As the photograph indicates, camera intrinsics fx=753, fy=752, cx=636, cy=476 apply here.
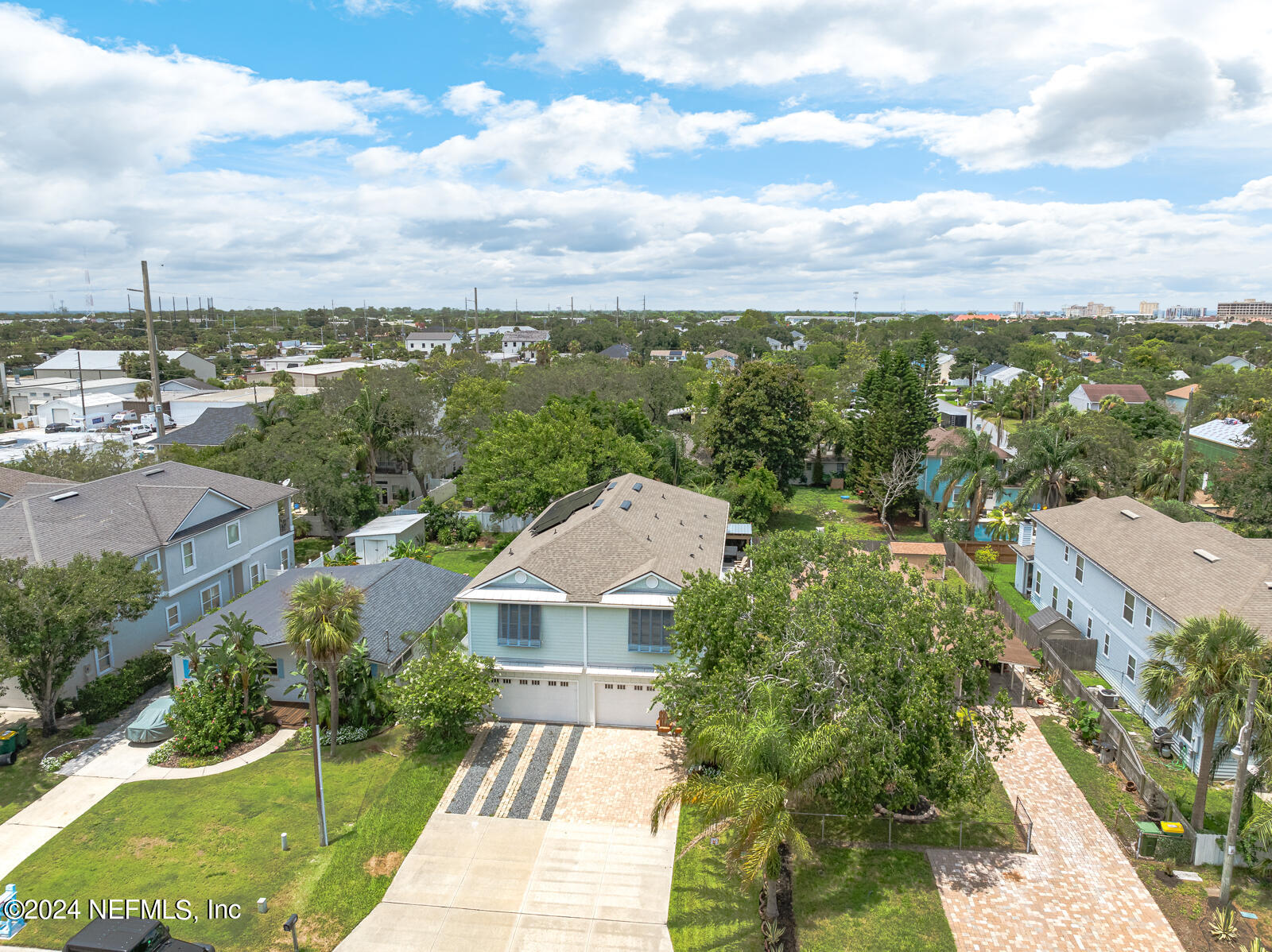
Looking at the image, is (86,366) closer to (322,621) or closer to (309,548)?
(309,548)

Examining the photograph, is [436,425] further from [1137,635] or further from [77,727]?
[1137,635]

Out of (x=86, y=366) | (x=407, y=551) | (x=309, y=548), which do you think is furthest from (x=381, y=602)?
(x=86, y=366)

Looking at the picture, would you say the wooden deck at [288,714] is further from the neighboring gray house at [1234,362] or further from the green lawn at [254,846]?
the neighboring gray house at [1234,362]

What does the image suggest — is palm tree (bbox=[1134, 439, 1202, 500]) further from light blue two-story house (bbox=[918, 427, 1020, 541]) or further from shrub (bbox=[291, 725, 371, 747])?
shrub (bbox=[291, 725, 371, 747])

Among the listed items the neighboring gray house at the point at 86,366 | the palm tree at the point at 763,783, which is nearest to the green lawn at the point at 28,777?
the palm tree at the point at 763,783

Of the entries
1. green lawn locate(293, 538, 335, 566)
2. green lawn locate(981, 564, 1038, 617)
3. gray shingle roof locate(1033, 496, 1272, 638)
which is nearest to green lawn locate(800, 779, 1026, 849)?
gray shingle roof locate(1033, 496, 1272, 638)

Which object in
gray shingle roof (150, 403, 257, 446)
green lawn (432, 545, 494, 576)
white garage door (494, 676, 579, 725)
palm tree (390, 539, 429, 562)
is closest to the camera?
white garage door (494, 676, 579, 725)
